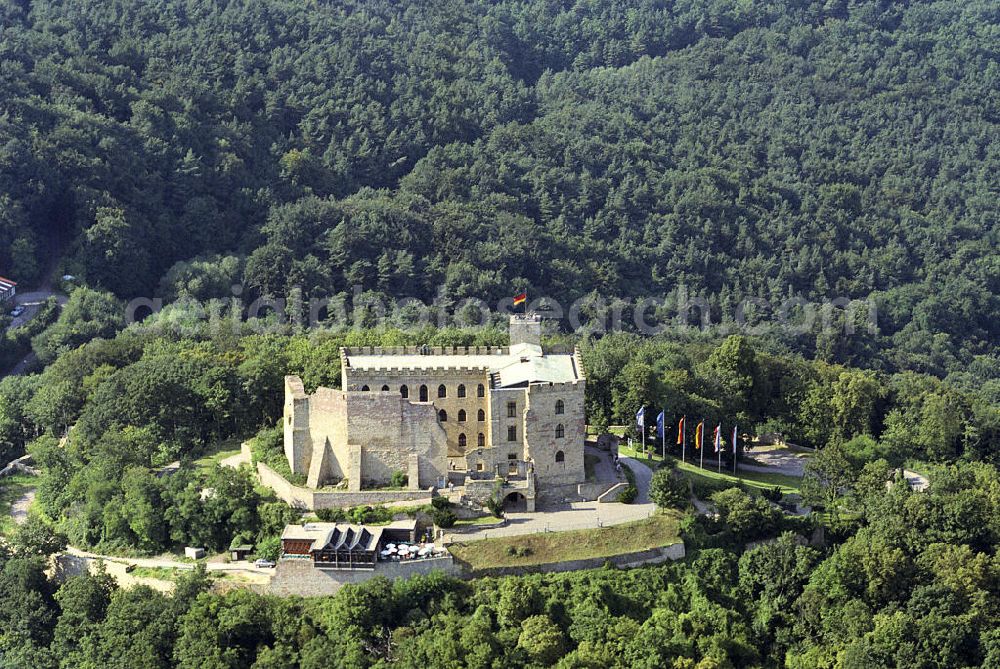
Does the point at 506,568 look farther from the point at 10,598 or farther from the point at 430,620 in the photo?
the point at 10,598

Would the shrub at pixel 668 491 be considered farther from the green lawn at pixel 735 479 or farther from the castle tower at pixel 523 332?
the castle tower at pixel 523 332

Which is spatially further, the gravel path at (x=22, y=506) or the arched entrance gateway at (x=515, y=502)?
the gravel path at (x=22, y=506)

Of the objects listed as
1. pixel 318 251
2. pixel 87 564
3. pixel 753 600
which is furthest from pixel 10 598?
pixel 318 251

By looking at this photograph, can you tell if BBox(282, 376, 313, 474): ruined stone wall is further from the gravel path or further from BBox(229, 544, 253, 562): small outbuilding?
the gravel path

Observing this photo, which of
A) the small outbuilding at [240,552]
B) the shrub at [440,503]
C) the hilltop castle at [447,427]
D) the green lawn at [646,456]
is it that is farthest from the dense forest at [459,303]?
the shrub at [440,503]

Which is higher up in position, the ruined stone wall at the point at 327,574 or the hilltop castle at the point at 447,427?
the hilltop castle at the point at 447,427

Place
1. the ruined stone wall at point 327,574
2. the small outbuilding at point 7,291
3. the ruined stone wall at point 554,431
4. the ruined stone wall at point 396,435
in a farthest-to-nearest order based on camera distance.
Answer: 1. the small outbuilding at point 7,291
2. the ruined stone wall at point 396,435
3. the ruined stone wall at point 554,431
4. the ruined stone wall at point 327,574

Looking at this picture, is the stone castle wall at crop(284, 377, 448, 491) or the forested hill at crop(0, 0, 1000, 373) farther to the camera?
the forested hill at crop(0, 0, 1000, 373)

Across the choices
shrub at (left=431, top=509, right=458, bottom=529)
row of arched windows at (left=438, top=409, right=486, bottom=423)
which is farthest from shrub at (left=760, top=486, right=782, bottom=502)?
shrub at (left=431, top=509, right=458, bottom=529)
